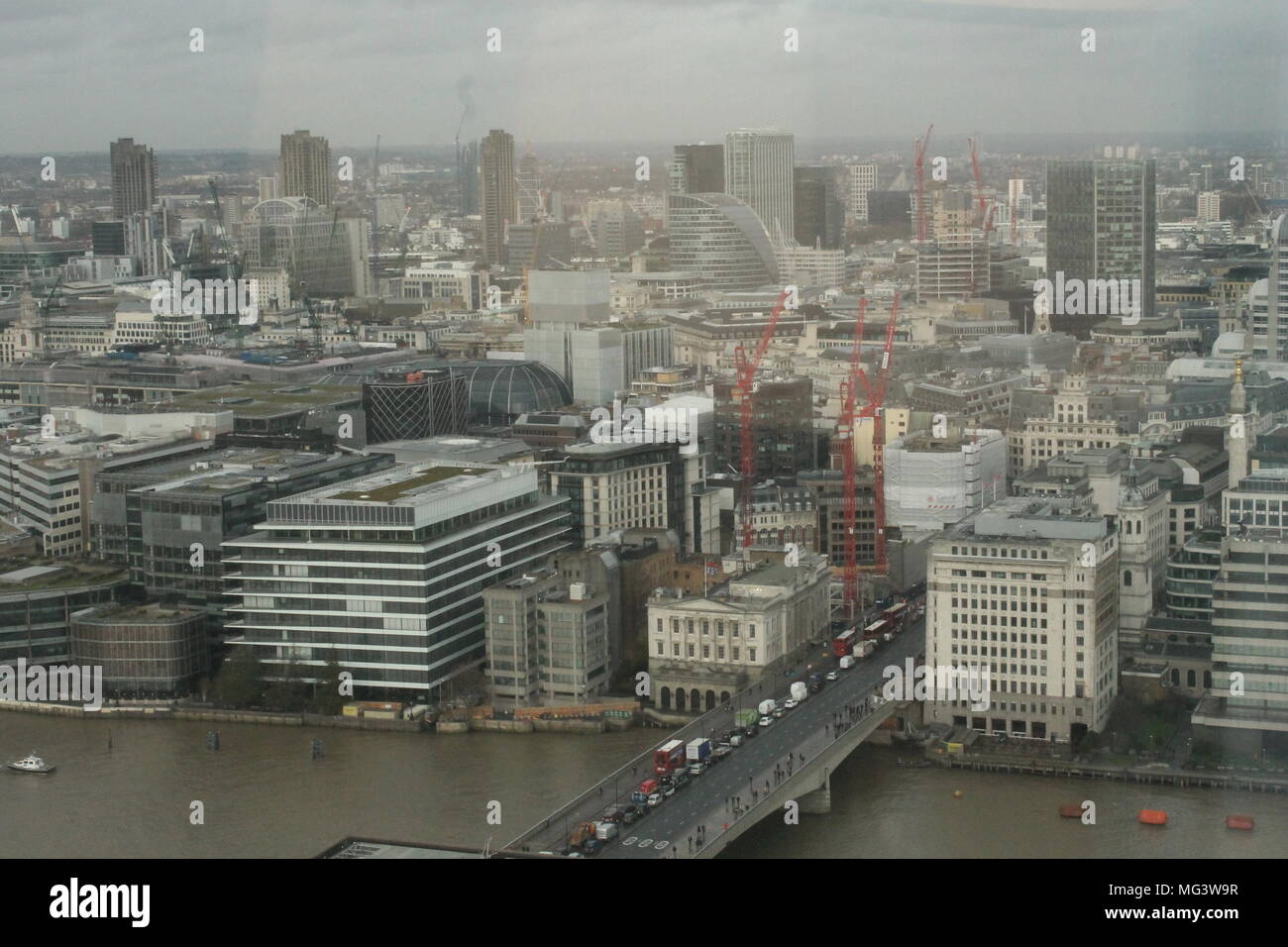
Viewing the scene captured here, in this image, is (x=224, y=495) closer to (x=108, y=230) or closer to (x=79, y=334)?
(x=79, y=334)

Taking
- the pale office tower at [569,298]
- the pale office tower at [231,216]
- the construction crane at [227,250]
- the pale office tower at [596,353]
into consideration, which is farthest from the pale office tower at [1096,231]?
the construction crane at [227,250]

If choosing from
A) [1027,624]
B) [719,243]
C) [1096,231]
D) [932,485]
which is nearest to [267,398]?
[932,485]

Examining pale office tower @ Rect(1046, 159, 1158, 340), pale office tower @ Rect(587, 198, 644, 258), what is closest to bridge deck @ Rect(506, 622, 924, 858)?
pale office tower @ Rect(1046, 159, 1158, 340)

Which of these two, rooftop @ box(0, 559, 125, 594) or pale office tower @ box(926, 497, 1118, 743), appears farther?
rooftop @ box(0, 559, 125, 594)

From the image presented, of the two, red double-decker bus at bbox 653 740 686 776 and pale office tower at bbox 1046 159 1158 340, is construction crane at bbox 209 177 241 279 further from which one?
red double-decker bus at bbox 653 740 686 776

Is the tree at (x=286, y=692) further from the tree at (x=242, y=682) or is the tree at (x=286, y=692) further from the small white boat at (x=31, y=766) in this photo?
the small white boat at (x=31, y=766)
